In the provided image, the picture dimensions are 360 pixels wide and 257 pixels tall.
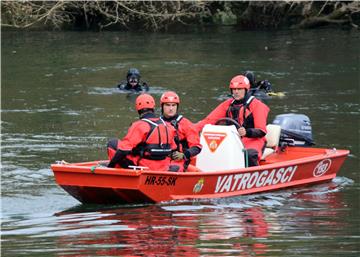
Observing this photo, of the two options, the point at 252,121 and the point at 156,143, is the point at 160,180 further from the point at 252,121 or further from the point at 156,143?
the point at 252,121

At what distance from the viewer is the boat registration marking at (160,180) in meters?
13.5

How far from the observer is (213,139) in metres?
15.1

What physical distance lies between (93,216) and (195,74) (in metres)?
17.3

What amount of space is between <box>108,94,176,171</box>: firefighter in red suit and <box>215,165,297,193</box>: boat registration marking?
916mm

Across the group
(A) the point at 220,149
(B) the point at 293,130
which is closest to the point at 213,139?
(A) the point at 220,149

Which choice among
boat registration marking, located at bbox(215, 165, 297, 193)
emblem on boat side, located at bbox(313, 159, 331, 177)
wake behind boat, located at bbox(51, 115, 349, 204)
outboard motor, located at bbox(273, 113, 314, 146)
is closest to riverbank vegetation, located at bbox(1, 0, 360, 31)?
outboard motor, located at bbox(273, 113, 314, 146)

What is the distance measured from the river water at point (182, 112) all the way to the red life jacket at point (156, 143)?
70 centimetres

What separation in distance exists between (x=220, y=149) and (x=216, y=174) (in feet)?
3.20

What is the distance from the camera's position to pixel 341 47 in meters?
37.1

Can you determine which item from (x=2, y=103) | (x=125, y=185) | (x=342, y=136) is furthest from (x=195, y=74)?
(x=125, y=185)

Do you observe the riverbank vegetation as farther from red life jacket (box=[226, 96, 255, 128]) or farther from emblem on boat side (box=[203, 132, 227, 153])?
emblem on boat side (box=[203, 132, 227, 153])

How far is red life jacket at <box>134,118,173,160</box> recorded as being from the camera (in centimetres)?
1362

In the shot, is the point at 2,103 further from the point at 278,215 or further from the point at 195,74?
the point at 278,215

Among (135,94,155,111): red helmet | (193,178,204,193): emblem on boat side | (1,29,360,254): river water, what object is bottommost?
(1,29,360,254): river water
